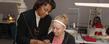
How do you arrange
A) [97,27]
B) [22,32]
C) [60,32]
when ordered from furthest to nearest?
1. [97,27]
2. [22,32]
3. [60,32]

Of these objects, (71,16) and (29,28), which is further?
(71,16)

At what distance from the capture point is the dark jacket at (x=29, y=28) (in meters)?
2.61

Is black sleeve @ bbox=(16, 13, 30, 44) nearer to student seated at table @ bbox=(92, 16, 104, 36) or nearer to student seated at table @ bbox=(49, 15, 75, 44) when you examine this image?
student seated at table @ bbox=(49, 15, 75, 44)

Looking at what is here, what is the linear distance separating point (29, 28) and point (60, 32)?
0.37 m

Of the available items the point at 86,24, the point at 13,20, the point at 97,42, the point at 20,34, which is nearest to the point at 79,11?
the point at 86,24

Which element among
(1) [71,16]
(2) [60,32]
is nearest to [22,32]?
(2) [60,32]

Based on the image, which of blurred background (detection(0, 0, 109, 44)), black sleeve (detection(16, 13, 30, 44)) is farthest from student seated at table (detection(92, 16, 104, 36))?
black sleeve (detection(16, 13, 30, 44))

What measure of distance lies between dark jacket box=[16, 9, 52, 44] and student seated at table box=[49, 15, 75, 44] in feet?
0.56

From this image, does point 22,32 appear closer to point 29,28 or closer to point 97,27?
point 29,28

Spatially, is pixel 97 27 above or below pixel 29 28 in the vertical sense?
below

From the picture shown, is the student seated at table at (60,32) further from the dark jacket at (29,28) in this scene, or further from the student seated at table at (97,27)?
the student seated at table at (97,27)

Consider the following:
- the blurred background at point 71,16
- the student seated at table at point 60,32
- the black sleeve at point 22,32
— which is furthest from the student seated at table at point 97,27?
the black sleeve at point 22,32

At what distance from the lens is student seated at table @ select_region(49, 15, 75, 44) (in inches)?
96.3

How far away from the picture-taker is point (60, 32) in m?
2.46
